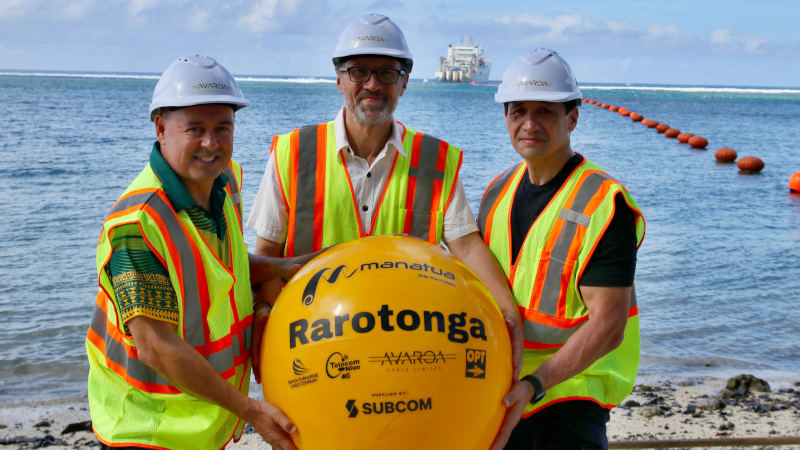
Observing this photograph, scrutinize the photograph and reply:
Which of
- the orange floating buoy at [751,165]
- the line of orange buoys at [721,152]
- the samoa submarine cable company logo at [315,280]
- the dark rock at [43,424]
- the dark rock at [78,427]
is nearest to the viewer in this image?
the samoa submarine cable company logo at [315,280]

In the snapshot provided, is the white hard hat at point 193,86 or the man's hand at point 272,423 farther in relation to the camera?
the white hard hat at point 193,86

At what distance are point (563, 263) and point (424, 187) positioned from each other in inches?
31.2

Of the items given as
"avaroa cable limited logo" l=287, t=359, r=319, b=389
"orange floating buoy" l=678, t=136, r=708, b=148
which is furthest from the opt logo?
"orange floating buoy" l=678, t=136, r=708, b=148

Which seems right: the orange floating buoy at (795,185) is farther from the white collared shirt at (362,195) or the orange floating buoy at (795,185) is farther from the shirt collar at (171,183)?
the shirt collar at (171,183)

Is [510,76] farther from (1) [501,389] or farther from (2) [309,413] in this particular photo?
(2) [309,413]

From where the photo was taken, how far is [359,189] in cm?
359

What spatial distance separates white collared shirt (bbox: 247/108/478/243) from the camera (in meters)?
3.56

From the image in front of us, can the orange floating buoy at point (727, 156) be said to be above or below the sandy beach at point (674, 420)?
below

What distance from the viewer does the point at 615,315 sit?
3.09m

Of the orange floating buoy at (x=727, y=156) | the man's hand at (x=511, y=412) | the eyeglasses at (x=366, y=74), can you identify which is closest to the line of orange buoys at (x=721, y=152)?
the orange floating buoy at (x=727, y=156)

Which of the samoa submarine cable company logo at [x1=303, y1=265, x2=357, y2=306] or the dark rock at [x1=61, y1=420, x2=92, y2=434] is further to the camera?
the dark rock at [x1=61, y1=420, x2=92, y2=434]

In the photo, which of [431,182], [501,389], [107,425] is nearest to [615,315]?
[501,389]

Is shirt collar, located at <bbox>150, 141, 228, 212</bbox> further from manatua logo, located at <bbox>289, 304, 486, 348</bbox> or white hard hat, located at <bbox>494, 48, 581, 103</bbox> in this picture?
white hard hat, located at <bbox>494, 48, 581, 103</bbox>

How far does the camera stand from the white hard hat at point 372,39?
3.33m
